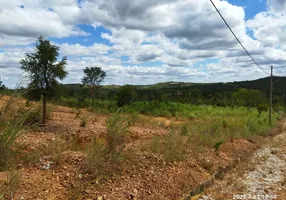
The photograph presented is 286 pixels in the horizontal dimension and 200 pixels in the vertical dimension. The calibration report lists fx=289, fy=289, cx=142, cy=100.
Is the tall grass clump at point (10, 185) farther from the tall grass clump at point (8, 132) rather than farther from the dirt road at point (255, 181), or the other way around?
the dirt road at point (255, 181)

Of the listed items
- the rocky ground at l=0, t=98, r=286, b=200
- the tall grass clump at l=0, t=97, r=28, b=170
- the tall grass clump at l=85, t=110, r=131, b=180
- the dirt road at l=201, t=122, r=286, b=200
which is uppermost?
the tall grass clump at l=0, t=97, r=28, b=170

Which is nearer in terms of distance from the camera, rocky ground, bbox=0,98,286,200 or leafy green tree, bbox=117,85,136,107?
rocky ground, bbox=0,98,286,200

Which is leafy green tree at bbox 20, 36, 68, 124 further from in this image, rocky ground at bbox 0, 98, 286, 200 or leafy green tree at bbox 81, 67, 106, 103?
leafy green tree at bbox 81, 67, 106, 103

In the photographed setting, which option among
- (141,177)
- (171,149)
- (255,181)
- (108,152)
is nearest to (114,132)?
(108,152)

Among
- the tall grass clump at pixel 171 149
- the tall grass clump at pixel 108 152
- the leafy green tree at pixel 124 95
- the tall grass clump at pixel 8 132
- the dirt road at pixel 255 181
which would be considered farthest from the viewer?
the leafy green tree at pixel 124 95

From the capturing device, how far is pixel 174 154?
756cm

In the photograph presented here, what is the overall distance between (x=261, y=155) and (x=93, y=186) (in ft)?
28.4

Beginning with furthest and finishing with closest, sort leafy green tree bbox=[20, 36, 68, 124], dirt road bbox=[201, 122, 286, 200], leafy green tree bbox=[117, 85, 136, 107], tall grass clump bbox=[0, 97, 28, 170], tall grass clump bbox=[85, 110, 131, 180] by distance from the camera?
1. leafy green tree bbox=[117, 85, 136, 107]
2. leafy green tree bbox=[20, 36, 68, 124]
3. dirt road bbox=[201, 122, 286, 200]
4. tall grass clump bbox=[85, 110, 131, 180]
5. tall grass clump bbox=[0, 97, 28, 170]

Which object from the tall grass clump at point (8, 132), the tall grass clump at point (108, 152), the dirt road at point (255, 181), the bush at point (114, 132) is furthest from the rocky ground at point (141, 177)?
the bush at point (114, 132)

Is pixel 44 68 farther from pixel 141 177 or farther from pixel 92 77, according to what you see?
pixel 92 77

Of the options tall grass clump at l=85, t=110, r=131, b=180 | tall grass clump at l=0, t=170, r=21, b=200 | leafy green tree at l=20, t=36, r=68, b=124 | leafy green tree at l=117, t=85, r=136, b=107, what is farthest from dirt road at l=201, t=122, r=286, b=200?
leafy green tree at l=117, t=85, r=136, b=107

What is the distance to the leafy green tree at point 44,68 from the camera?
438 inches

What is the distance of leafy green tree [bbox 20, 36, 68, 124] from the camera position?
11125mm

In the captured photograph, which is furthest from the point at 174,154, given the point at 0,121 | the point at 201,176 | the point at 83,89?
the point at 83,89
